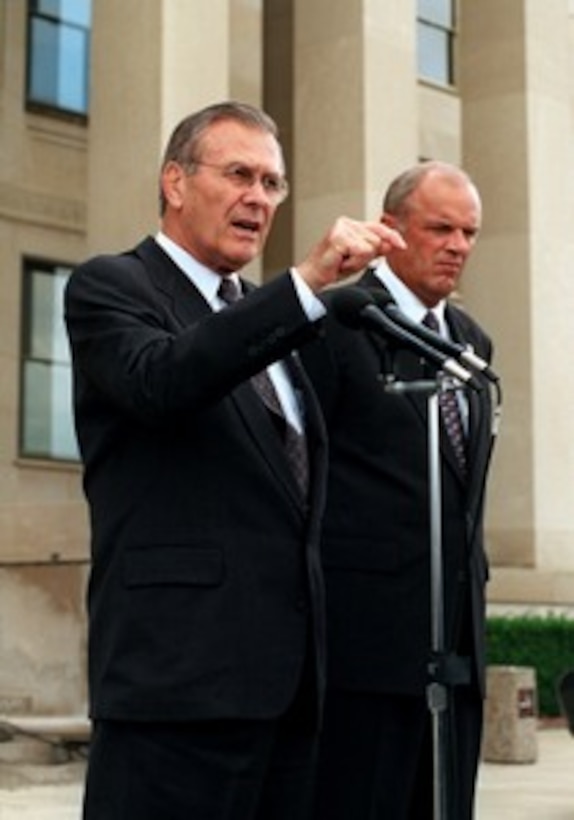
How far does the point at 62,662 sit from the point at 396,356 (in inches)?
525

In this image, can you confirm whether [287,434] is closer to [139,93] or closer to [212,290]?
[212,290]

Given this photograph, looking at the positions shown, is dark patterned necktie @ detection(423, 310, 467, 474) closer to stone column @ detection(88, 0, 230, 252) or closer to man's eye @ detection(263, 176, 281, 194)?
man's eye @ detection(263, 176, 281, 194)

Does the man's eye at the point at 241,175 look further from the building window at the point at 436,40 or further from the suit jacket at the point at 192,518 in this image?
the building window at the point at 436,40

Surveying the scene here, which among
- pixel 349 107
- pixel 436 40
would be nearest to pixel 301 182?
pixel 349 107

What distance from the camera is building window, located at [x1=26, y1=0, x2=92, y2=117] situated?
22.1 m

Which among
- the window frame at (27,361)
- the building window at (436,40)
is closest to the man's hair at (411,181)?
the window frame at (27,361)

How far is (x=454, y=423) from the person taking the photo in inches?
189

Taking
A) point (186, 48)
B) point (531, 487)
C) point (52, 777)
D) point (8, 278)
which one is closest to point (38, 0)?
point (8, 278)

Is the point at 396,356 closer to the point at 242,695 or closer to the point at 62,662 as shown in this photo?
the point at 242,695

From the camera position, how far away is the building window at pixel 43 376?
70.9ft

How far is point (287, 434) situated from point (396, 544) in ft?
3.97

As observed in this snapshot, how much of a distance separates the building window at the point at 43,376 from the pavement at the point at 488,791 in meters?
8.76

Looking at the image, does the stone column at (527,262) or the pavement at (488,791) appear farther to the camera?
the stone column at (527,262)

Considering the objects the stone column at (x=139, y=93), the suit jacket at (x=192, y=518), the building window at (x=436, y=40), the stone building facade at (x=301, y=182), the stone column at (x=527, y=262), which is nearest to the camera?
the suit jacket at (x=192, y=518)
